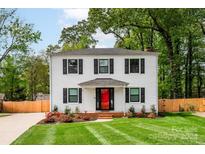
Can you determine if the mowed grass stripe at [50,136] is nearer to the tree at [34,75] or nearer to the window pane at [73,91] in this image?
the window pane at [73,91]

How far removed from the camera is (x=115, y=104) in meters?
31.2

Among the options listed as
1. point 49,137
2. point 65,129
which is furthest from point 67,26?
point 49,137

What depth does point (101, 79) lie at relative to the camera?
103 feet

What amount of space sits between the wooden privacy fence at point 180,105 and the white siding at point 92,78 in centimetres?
409

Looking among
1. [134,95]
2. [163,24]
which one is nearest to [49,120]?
[134,95]

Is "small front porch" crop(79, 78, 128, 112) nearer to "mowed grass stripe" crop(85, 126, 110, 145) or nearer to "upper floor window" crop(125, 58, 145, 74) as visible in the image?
"upper floor window" crop(125, 58, 145, 74)

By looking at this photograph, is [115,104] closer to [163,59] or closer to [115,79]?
[115,79]

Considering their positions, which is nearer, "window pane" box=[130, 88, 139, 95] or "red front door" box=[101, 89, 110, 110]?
"red front door" box=[101, 89, 110, 110]

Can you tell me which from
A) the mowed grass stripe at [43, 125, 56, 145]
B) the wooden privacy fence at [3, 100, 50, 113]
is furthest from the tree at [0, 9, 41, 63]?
the mowed grass stripe at [43, 125, 56, 145]

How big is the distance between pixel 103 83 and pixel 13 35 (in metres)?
12.1

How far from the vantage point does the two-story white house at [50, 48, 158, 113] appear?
1227 inches

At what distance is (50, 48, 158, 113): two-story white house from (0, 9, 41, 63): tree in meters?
8.75

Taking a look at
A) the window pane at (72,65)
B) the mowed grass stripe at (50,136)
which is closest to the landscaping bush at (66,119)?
the mowed grass stripe at (50,136)

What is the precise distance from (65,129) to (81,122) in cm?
412
